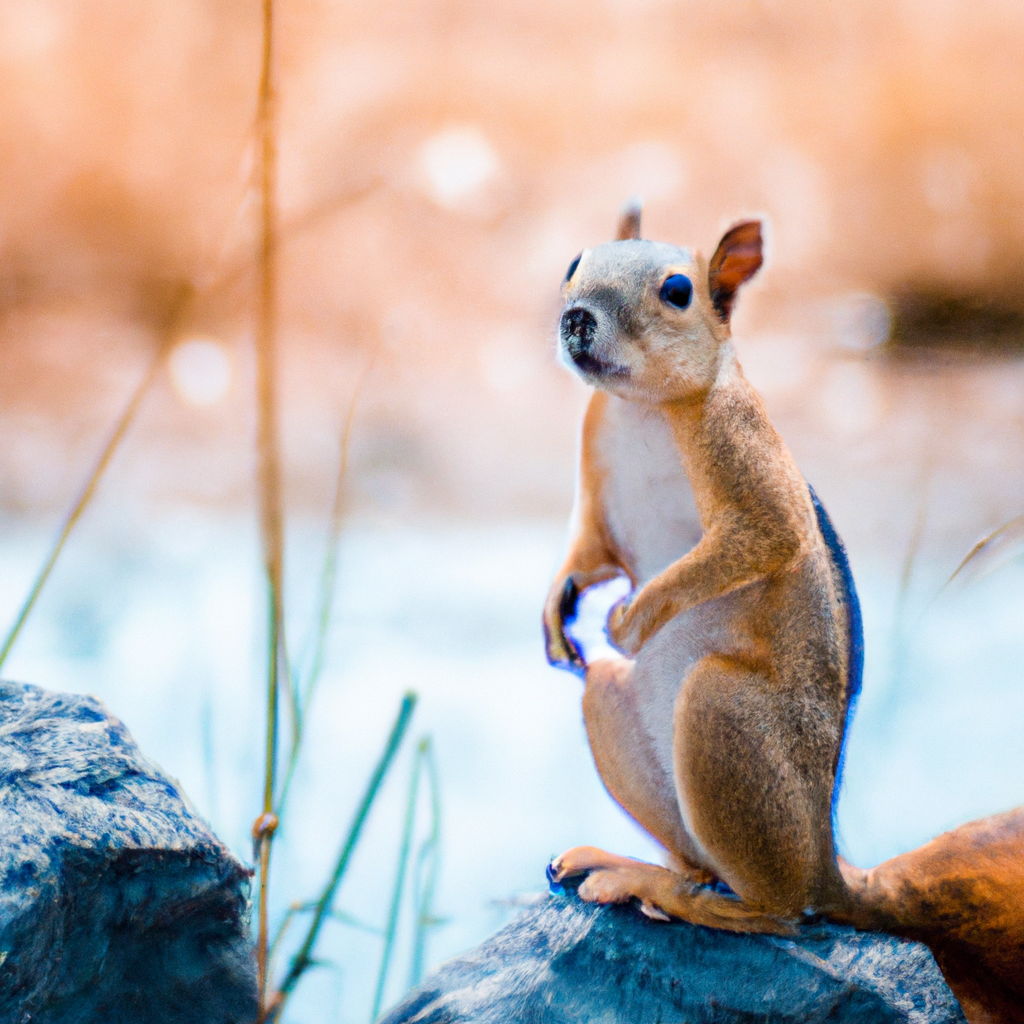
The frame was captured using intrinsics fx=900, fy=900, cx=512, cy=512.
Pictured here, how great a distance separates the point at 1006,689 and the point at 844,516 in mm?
356

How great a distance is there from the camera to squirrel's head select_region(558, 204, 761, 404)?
2.52 ft

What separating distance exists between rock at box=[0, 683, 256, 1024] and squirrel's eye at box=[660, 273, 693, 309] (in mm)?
641

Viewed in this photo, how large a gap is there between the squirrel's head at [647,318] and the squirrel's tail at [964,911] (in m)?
0.49

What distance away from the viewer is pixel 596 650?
37.8 inches

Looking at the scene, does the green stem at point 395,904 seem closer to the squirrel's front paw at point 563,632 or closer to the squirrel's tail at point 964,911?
the squirrel's front paw at point 563,632

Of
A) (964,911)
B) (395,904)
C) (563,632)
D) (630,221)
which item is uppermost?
(630,221)

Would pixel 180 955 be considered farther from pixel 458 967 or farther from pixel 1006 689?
pixel 1006 689

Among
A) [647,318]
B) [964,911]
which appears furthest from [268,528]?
[964,911]

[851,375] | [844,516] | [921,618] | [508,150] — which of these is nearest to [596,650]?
[921,618]

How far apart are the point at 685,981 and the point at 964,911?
28 cm

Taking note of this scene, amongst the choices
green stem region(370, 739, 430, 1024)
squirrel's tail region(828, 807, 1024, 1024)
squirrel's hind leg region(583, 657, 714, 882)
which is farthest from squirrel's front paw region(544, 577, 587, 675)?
squirrel's tail region(828, 807, 1024, 1024)

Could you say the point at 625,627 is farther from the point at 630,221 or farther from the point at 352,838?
the point at 630,221

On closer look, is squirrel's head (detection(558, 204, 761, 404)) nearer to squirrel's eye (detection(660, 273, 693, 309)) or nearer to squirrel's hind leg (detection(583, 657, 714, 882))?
squirrel's eye (detection(660, 273, 693, 309))

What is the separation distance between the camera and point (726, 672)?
78 cm
